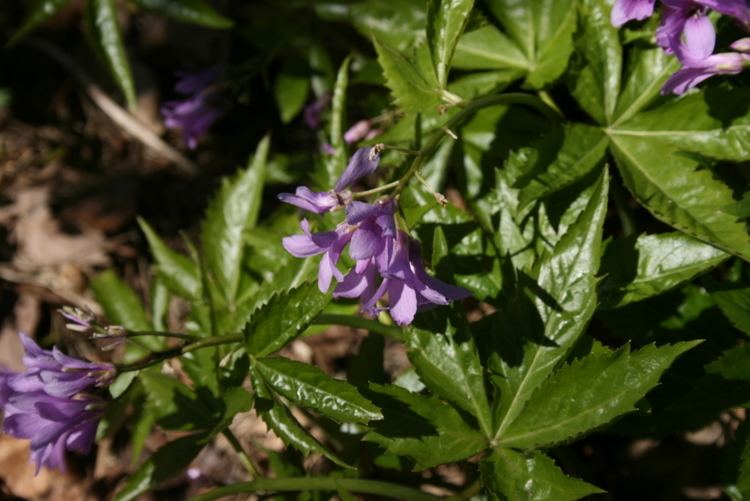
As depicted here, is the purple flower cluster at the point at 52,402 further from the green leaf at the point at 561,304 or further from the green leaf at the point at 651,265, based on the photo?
the green leaf at the point at 651,265

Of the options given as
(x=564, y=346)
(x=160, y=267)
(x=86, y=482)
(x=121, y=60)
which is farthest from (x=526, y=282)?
(x=86, y=482)

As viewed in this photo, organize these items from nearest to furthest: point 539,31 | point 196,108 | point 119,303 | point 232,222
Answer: point 539,31, point 232,222, point 119,303, point 196,108

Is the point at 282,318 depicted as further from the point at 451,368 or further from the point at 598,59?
the point at 598,59

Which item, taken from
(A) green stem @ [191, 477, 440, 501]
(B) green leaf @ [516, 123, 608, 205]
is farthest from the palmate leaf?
(A) green stem @ [191, 477, 440, 501]

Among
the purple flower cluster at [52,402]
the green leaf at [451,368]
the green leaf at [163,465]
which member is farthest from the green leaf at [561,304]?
the purple flower cluster at [52,402]

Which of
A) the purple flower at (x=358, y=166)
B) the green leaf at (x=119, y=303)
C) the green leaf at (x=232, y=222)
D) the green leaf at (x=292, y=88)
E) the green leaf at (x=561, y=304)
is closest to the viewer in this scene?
the purple flower at (x=358, y=166)

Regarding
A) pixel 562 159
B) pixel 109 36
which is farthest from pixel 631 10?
pixel 109 36

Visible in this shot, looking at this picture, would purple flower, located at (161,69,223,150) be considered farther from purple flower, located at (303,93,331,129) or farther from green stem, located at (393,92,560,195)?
green stem, located at (393,92,560,195)
